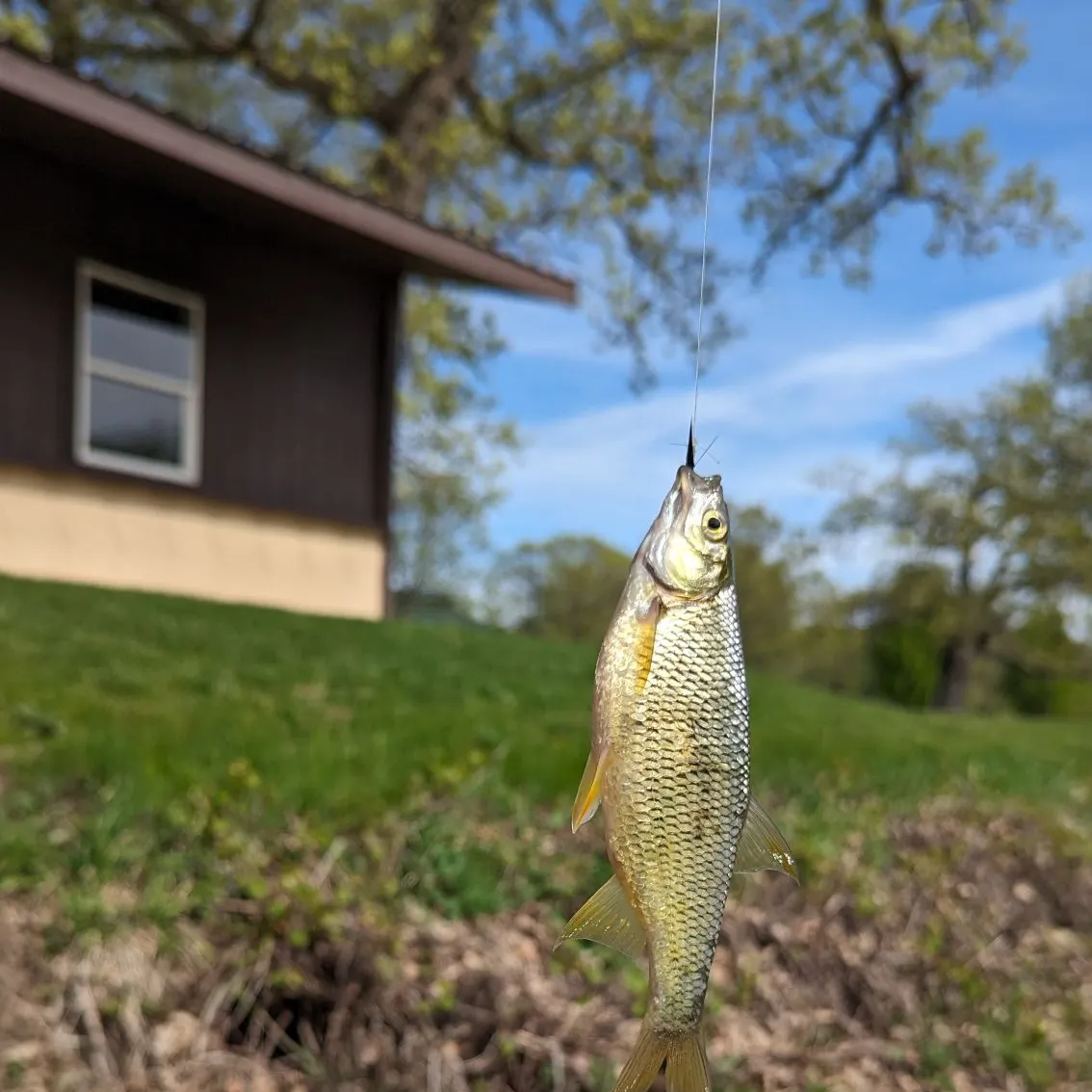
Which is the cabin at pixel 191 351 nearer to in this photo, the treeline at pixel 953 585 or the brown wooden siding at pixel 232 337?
the brown wooden siding at pixel 232 337

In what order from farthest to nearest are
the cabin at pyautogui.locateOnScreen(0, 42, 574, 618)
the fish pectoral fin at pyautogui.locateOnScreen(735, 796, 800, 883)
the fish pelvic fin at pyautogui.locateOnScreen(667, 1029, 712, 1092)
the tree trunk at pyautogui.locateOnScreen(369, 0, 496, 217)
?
1. the tree trunk at pyautogui.locateOnScreen(369, 0, 496, 217)
2. the cabin at pyautogui.locateOnScreen(0, 42, 574, 618)
3. the fish pectoral fin at pyautogui.locateOnScreen(735, 796, 800, 883)
4. the fish pelvic fin at pyautogui.locateOnScreen(667, 1029, 712, 1092)

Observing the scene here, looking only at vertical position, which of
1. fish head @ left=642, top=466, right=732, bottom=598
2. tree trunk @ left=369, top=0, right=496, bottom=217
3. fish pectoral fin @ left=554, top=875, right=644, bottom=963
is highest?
tree trunk @ left=369, top=0, right=496, bottom=217

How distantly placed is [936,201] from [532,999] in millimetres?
16532

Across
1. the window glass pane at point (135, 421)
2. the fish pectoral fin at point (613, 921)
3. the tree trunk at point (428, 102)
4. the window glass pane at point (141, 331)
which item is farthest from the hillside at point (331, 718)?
the tree trunk at point (428, 102)

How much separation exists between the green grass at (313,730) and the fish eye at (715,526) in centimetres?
287

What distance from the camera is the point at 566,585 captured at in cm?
3066

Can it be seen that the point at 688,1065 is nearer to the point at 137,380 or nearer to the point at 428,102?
the point at 137,380

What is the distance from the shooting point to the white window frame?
9070mm

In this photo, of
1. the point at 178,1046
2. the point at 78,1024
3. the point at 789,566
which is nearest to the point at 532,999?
the point at 178,1046

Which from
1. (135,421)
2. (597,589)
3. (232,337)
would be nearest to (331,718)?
(135,421)

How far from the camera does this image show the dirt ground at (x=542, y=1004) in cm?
299

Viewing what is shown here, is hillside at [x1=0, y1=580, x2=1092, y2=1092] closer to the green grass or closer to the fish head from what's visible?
the green grass

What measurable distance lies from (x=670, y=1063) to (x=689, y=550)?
0.51 m

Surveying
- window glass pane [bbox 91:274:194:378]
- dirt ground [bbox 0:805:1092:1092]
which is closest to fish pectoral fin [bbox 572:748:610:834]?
dirt ground [bbox 0:805:1092:1092]
